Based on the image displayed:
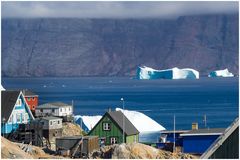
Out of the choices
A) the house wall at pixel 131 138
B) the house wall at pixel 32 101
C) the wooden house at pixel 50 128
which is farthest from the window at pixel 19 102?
the house wall at pixel 32 101

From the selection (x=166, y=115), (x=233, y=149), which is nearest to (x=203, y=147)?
(x=233, y=149)

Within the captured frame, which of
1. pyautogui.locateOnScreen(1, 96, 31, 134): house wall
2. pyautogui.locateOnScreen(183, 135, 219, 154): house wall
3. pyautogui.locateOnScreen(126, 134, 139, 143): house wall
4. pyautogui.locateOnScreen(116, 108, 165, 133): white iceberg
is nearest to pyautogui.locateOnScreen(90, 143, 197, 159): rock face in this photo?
pyautogui.locateOnScreen(183, 135, 219, 154): house wall

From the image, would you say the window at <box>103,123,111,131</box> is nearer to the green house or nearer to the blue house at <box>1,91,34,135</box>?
the green house

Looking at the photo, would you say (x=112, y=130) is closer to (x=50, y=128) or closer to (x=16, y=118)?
(x=50, y=128)

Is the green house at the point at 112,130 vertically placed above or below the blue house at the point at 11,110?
below

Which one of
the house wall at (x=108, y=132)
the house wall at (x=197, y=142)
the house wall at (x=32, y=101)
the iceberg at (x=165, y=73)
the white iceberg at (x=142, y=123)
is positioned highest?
the iceberg at (x=165, y=73)

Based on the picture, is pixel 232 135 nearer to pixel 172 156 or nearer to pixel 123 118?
pixel 172 156

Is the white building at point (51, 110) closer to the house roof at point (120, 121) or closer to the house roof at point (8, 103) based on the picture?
the house roof at point (8, 103)

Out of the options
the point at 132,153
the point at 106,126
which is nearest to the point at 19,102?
the point at 106,126
